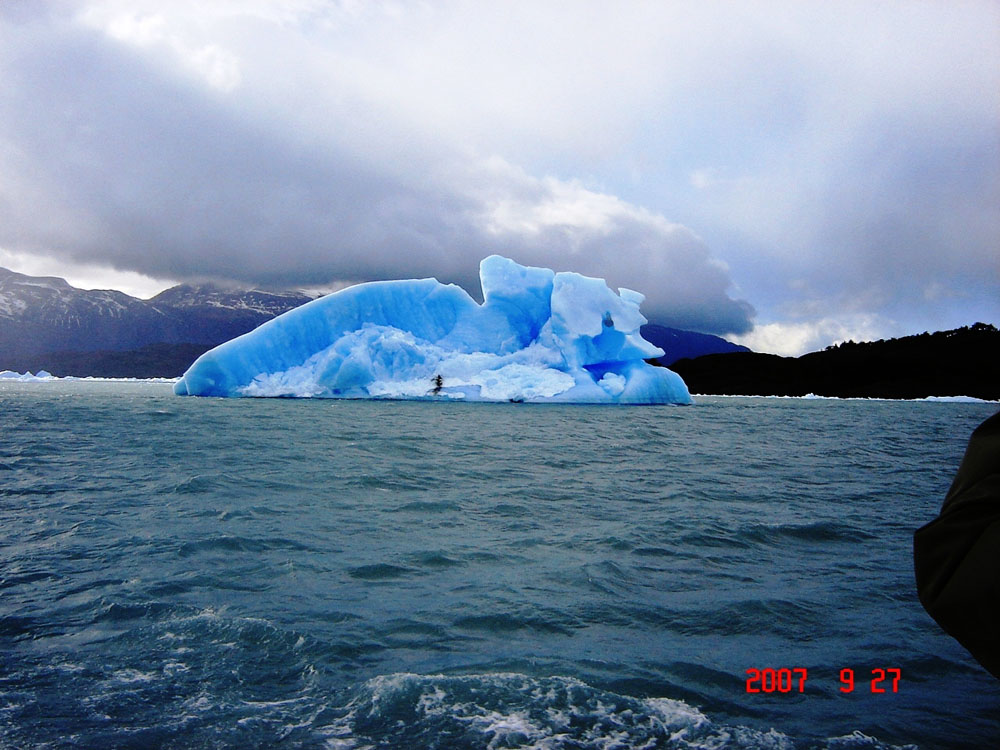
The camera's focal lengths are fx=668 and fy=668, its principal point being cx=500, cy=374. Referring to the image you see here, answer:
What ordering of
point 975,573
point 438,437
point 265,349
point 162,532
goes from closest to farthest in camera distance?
1. point 975,573
2. point 162,532
3. point 438,437
4. point 265,349

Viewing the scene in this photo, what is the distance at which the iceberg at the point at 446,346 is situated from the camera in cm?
A: 2517

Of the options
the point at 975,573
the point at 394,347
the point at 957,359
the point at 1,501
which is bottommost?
the point at 1,501

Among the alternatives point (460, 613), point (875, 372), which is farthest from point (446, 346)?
point (875, 372)

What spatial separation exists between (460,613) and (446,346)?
2312 cm

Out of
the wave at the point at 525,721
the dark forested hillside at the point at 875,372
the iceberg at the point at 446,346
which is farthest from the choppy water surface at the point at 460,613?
the dark forested hillside at the point at 875,372

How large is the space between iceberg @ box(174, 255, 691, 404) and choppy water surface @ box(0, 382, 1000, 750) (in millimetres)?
16729

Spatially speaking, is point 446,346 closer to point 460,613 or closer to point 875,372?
point 460,613

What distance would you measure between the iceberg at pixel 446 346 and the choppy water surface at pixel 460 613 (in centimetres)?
1673

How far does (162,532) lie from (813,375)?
7319 cm

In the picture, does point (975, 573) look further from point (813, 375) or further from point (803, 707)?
point (813, 375)

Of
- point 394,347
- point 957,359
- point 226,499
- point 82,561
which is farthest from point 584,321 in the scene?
point 957,359

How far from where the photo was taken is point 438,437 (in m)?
13.2

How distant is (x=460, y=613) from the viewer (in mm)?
3865
